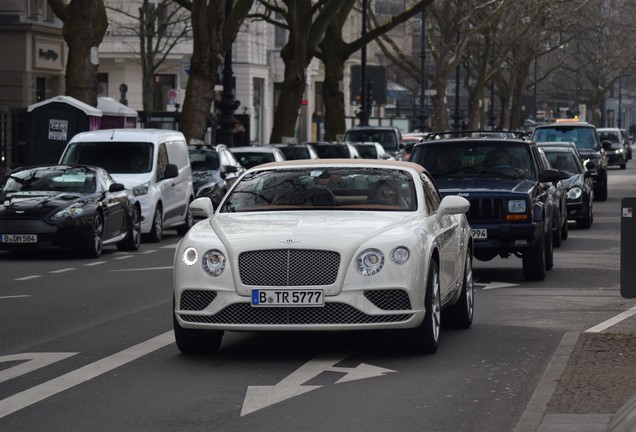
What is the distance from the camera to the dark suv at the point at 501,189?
59.7 feet

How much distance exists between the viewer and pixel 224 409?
924 centimetres

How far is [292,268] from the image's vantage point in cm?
1100

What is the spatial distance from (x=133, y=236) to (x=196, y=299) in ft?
45.1

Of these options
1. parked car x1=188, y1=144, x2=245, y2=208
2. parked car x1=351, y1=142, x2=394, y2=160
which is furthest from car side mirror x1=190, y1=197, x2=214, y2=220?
parked car x1=351, y1=142, x2=394, y2=160

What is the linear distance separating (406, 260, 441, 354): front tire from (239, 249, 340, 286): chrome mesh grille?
777 millimetres

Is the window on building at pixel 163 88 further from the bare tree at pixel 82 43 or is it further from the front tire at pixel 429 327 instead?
the front tire at pixel 429 327

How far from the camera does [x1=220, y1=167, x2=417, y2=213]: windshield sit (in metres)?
12.3

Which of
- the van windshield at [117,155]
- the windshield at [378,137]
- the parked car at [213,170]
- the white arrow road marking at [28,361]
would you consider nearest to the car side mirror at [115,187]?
the van windshield at [117,155]

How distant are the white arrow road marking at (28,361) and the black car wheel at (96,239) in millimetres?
11124

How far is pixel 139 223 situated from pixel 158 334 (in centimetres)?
1234

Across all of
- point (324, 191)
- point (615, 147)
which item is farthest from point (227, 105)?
point (615, 147)

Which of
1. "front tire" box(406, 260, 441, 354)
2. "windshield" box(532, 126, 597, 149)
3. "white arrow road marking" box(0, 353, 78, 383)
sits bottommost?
"white arrow road marking" box(0, 353, 78, 383)

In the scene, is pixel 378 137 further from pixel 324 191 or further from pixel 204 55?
pixel 324 191

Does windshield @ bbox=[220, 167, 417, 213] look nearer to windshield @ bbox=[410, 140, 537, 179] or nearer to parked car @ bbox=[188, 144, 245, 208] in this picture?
windshield @ bbox=[410, 140, 537, 179]
